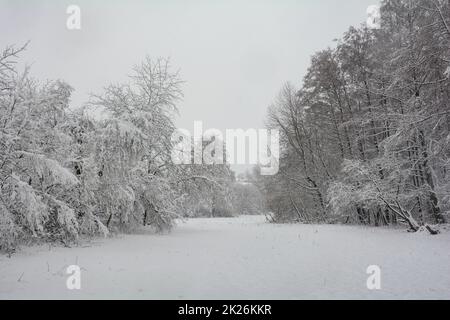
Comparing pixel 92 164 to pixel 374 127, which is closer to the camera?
pixel 92 164

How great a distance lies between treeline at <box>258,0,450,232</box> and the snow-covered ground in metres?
4.86

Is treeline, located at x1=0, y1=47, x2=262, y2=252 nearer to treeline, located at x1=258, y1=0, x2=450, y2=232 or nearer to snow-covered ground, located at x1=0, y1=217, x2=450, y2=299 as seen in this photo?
snow-covered ground, located at x1=0, y1=217, x2=450, y2=299

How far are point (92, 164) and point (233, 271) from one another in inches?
326

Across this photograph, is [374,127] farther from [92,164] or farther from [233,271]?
[92,164]

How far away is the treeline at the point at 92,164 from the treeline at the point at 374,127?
8333 millimetres

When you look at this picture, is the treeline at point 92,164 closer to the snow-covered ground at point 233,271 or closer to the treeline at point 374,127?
the snow-covered ground at point 233,271

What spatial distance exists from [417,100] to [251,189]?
58.4 metres

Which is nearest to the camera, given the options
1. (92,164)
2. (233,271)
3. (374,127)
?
(233,271)

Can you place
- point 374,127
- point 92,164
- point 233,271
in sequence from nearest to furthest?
1. point 233,271
2. point 92,164
3. point 374,127

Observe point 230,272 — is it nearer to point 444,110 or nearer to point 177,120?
point 444,110

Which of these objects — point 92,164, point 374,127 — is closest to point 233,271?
point 92,164

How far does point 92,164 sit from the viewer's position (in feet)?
43.8

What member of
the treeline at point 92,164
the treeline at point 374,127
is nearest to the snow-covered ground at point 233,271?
the treeline at point 92,164
